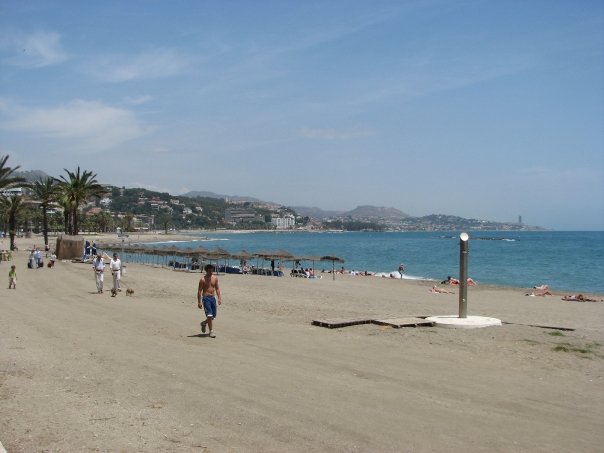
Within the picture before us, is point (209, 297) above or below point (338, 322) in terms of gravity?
above

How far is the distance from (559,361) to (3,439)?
25.9ft

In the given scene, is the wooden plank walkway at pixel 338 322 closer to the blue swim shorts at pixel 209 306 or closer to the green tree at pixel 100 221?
the blue swim shorts at pixel 209 306

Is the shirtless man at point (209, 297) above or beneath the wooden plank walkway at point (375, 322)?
above

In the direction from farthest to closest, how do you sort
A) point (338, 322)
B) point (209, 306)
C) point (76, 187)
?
point (76, 187) → point (338, 322) → point (209, 306)

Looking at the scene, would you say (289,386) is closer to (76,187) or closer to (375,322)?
(375,322)

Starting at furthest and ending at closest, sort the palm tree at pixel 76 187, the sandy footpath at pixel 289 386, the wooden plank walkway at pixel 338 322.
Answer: the palm tree at pixel 76 187 → the wooden plank walkway at pixel 338 322 → the sandy footpath at pixel 289 386

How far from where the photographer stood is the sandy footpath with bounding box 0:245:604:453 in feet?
17.9

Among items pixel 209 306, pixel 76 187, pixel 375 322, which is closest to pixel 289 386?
pixel 209 306

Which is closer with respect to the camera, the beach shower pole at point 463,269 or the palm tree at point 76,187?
the beach shower pole at point 463,269

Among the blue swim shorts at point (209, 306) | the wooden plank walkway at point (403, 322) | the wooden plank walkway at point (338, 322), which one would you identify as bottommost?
the wooden plank walkway at point (338, 322)

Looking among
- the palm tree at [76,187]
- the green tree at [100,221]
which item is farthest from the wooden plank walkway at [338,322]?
the green tree at [100,221]

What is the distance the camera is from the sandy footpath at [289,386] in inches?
215

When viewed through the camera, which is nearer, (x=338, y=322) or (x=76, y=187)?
(x=338, y=322)

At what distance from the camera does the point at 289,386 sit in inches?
288
